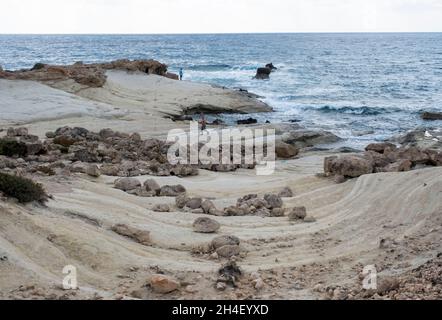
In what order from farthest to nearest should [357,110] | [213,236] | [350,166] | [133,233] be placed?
[357,110], [350,166], [213,236], [133,233]

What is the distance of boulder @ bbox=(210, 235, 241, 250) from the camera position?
830cm

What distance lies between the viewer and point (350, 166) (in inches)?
482

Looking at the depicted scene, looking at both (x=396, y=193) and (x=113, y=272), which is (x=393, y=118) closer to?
(x=396, y=193)

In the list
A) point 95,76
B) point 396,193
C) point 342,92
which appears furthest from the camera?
point 342,92

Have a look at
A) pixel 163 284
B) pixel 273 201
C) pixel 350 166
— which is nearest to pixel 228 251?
pixel 163 284

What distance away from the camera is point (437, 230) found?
8.28m

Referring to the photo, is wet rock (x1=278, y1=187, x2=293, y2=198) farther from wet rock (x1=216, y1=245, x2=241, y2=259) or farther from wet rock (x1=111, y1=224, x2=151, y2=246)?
wet rock (x1=111, y1=224, x2=151, y2=246)

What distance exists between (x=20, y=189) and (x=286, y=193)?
548 centimetres

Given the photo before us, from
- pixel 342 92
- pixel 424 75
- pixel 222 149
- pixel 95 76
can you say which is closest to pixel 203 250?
pixel 222 149

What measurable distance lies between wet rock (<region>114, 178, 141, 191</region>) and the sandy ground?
0.21m

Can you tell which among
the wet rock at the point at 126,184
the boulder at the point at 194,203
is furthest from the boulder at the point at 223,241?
the wet rock at the point at 126,184

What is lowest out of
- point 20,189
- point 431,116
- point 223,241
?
point 431,116

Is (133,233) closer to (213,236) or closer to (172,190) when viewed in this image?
(213,236)

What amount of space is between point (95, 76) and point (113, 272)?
27172 mm
